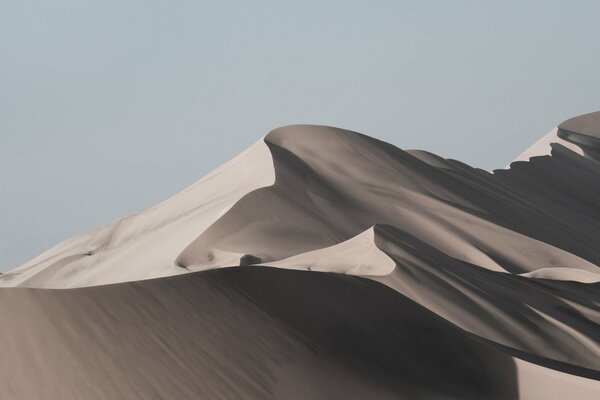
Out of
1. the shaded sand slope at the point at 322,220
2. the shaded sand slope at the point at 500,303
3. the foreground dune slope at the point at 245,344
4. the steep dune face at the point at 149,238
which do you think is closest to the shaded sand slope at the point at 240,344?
the foreground dune slope at the point at 245,344

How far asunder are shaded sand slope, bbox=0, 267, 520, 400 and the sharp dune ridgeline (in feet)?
0.05

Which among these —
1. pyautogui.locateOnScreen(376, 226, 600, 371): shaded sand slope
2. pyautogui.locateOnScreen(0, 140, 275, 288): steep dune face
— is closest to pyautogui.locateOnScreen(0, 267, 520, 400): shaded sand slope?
pyautogui.locateOnScreen(376, 226, 600, 371): shaded sand slope

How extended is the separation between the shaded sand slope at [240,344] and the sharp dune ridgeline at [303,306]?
0.05 feet

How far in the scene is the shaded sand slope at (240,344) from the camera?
26.1ft

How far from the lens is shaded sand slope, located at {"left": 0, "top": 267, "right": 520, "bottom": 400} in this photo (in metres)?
7.94

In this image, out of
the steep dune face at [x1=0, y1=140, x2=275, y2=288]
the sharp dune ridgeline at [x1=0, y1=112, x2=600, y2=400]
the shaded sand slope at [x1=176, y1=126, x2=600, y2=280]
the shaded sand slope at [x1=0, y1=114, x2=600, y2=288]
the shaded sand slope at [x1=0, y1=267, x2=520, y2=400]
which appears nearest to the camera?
the shaded sand slope at [x1=0, y1=267, x2=520, y2=400]

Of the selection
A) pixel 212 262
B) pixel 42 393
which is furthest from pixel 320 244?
pixel 42 393

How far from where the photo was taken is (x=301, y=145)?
65.8 ft

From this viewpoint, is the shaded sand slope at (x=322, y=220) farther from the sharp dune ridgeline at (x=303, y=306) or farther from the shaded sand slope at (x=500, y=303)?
the shaded sand slope at (x=500, y=303)

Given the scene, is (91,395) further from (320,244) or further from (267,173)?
(267,173)

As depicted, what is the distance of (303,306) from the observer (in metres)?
10.1

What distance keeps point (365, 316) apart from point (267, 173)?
7395 mm

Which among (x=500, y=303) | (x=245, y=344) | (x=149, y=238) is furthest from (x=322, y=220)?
(x=245, y=344)

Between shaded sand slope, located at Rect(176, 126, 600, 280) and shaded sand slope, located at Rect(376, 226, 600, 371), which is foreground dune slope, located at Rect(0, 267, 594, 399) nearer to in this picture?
shaded sand slope, located at Rect(376, 226, 600, 371)
